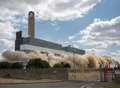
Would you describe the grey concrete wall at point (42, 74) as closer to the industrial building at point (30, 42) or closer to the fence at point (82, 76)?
the fence at point (82, 76)

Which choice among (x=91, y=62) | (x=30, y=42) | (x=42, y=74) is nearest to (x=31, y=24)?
(x=30, y=42)

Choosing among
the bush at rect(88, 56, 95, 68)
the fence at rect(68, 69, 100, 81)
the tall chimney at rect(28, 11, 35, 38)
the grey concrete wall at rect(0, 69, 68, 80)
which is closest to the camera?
the grey concrete wall at rect(0, 69, 68, 80)

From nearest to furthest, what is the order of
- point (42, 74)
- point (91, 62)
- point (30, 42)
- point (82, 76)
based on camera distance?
point (42, 74)
point (82, 76)
point (30, 42)
point (91, 62)

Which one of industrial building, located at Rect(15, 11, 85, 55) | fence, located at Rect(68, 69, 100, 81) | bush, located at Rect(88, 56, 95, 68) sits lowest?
fence, located at Rect(68, 69, 100, 81)

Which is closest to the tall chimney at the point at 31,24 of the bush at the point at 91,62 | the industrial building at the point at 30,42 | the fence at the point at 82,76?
the industrial building at the point at 30,42

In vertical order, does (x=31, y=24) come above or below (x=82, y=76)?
above

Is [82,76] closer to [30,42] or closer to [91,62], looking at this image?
[30,42]

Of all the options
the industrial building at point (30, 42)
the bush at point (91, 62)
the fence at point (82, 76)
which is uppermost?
the industrial building at point (30, 42)

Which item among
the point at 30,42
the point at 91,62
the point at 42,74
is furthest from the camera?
the point at 91,62

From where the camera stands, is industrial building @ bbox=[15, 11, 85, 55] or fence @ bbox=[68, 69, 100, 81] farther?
industrial building @ bbox=[15, 11, 85, 55]

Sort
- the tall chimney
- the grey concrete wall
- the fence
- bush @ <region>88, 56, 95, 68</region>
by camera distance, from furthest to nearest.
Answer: bush @ <region>88, 56, 95, 68</region>, the tall chimney, the fence, the grey concrete wall

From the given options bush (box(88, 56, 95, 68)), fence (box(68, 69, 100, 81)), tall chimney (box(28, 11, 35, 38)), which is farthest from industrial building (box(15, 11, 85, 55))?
fence (box(68, 69, 100, 81))

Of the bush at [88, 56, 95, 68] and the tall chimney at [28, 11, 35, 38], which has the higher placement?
the tall chimney at [28, 11, 35, 38]

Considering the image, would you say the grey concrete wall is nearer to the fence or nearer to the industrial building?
the fence
